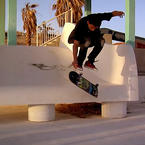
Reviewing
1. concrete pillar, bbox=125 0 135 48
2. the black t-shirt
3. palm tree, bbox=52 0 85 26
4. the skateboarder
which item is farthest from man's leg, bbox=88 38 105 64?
palm tree, bbox=52 0 85 26

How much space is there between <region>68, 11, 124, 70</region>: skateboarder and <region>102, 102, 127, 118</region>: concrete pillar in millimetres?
1296

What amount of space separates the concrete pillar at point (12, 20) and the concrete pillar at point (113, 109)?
3930mm

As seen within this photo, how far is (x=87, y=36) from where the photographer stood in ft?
23.2

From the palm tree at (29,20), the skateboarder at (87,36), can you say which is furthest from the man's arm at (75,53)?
the palm tree at (29,20)

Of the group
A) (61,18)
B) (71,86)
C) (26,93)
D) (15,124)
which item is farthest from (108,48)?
(61,18)

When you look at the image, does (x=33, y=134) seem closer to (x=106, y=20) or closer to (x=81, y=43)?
(x=81, y=43)

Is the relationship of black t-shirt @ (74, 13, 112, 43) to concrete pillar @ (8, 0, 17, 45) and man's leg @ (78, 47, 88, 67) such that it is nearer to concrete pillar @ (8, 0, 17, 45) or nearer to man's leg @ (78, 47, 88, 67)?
man's leg @ (78, 47, 88, 67)

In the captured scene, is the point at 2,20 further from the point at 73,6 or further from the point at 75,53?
the point at 73,6

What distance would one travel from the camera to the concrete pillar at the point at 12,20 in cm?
936

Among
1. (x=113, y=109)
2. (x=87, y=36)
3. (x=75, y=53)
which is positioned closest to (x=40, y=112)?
(x=75, y=53)

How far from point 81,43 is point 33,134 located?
266cm

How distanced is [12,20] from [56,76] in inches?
130

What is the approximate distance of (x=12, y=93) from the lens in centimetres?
646

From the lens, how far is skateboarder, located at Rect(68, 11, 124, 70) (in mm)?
6988
